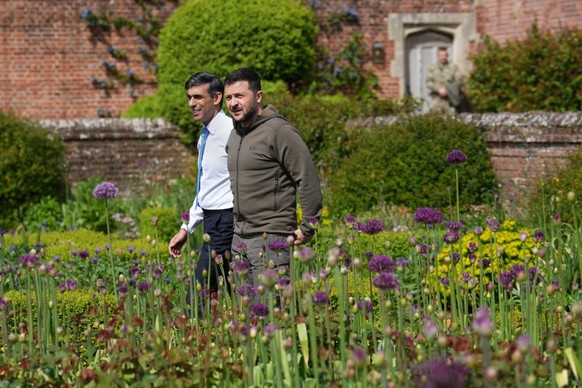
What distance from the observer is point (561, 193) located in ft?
26.4

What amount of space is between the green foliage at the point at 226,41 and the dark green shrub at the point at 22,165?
225 cm

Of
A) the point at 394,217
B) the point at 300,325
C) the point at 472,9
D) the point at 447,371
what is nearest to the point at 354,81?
the point at 472,9

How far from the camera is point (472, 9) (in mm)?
16234

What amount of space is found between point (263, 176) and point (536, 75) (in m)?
10.3

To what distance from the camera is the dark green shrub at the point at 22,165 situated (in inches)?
449

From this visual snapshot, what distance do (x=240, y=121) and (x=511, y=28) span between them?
11628mm

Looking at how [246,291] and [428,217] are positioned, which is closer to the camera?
[246,291]

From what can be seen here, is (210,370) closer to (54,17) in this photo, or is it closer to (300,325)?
(300,325)

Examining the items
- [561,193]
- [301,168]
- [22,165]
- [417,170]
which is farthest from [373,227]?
[22,165]

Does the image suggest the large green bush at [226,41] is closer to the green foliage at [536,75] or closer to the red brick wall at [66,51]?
the red brick wall at [66,51]

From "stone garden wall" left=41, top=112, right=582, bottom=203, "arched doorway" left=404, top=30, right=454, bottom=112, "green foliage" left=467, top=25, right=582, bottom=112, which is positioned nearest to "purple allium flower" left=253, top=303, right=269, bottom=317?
"stone garden wall" left=41, top=112, right=582, bottom=203

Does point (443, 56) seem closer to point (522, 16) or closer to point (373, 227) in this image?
point (522, 16)

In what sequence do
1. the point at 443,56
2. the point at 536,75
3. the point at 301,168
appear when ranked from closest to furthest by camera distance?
the point at 301,168, the point at 536,75, the point at 443,56

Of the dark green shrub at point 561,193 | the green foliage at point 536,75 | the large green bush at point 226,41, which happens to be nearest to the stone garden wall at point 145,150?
the large green bush at point 226,41
